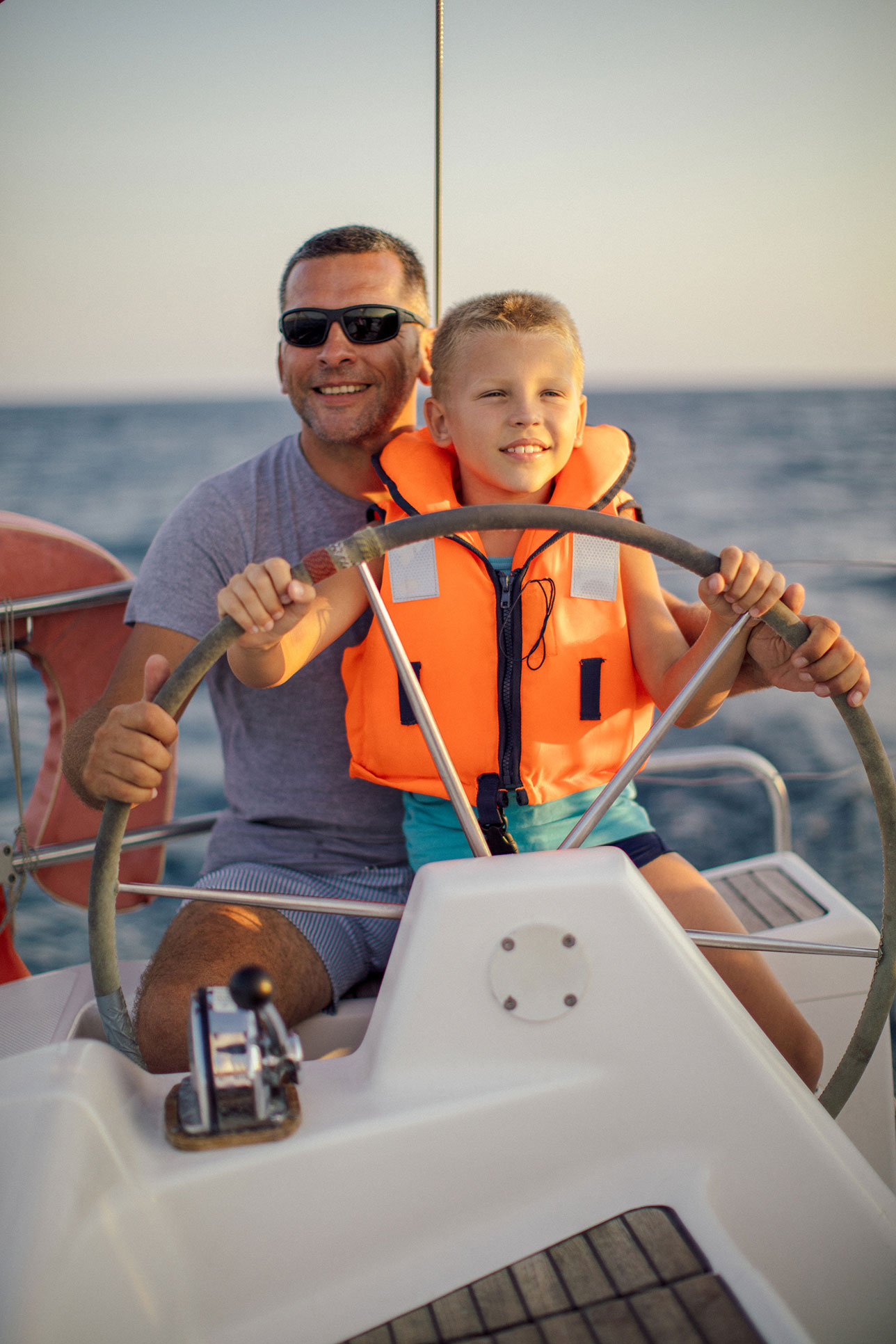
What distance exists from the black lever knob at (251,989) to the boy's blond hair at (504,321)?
1044 mm

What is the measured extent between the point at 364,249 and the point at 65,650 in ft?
3.13

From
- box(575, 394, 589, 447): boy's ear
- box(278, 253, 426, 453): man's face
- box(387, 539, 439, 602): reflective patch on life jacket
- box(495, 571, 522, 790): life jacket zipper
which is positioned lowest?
box(495, 571, 522, 790): life jacket zipper

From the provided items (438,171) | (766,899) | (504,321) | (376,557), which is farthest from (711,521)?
(376,557)

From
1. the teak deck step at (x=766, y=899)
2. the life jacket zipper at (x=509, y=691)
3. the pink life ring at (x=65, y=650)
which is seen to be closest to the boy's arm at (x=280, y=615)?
the life jacket zipper at (x=509, y=691)

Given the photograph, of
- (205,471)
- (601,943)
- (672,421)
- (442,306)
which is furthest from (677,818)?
(672,421)

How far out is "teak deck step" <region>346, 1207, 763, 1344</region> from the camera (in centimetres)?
99

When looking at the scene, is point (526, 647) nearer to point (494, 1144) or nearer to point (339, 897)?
point (339, 897)

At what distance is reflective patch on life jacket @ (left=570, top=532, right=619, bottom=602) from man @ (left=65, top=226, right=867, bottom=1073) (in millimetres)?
238

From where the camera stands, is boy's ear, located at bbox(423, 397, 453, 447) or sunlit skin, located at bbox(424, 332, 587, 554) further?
boy's ear, located at bbox(423, 397, 453, 447)

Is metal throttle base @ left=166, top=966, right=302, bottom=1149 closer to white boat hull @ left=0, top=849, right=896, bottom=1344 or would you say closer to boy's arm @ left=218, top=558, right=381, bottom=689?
white boat hull @ left=0, top=849, right=896, bottom=1344

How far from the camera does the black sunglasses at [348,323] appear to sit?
1.92 m

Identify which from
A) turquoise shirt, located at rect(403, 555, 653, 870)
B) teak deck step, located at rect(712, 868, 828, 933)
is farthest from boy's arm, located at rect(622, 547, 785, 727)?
teak deck step, located at rect(712, 868, 828, 933)

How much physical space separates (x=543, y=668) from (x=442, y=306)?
2.53 feet

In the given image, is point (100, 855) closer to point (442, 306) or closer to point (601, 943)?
point (601, 943)
